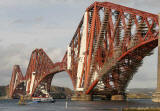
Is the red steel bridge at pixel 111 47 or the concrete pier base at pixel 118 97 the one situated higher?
the red steel bridge at pixel 111 47

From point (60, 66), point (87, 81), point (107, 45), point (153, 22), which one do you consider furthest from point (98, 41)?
point (60, 66)

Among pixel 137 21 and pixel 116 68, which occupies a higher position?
pixel 137 21

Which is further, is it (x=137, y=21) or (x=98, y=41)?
(x=98, y=41)

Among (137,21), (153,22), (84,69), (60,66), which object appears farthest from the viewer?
(60,66)

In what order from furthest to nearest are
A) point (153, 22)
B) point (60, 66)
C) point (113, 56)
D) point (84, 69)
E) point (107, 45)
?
point (60, 66)
point (84, 69)
point (107, 45)
point (113, 56)
point (153, 22)

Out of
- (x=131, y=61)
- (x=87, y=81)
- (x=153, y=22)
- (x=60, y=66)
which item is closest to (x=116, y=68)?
(x=131, y=61)

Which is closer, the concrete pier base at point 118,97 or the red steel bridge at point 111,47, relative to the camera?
the red steel bridge at point 111,47

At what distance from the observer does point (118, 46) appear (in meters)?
103

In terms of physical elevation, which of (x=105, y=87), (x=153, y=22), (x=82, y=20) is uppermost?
(x=82, y=20)

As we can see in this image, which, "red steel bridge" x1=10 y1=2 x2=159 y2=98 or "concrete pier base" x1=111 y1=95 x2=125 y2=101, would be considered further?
"concrete pier base" x1=111 y1=95 x2=125 y2=101

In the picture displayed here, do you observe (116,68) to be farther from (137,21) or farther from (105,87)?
(137,21)

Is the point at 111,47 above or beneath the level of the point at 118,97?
above

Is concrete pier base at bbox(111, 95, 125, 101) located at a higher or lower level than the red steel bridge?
lower

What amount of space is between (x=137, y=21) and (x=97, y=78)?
23.7 meters
